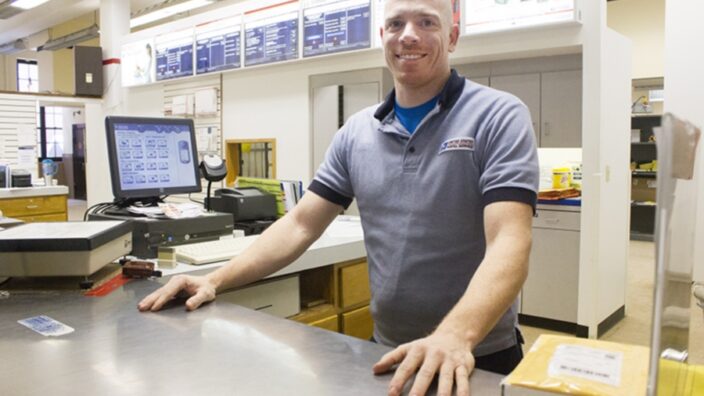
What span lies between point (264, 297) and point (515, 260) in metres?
1.34

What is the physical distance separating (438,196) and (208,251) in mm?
1045

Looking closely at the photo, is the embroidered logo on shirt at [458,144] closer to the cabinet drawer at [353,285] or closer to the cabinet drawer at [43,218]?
the cabinet drawer at [353,285]

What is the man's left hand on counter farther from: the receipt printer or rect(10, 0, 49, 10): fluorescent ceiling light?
rect(10, 0, 49, 10): fluorescent ceiling light

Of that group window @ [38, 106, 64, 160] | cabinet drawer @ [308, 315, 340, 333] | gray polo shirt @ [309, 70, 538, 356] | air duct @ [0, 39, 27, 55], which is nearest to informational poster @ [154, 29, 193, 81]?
cabinet drawer @ [308, 315, 340, 333]

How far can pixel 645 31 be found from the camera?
9320 millimetres

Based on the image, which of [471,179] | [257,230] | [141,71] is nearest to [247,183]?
[257,230]

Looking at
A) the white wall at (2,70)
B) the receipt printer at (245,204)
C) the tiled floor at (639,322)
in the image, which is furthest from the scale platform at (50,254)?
the white wall at (2,70)

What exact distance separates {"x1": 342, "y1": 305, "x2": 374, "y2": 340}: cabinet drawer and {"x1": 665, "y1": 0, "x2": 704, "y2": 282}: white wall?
8.70ft

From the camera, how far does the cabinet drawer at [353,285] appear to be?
2680mm

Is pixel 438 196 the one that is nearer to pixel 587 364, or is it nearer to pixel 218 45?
pixel 587 364

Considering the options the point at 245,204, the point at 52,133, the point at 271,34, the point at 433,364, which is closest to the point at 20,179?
the point at 271,34

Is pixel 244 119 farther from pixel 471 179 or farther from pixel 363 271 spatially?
pixel 471 179

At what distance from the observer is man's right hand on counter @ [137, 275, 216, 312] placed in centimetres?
141

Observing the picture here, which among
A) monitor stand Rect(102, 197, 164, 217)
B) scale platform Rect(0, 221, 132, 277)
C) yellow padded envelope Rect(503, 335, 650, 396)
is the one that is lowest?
yellow padded envelope Rect(503, 335, 650, 396)
